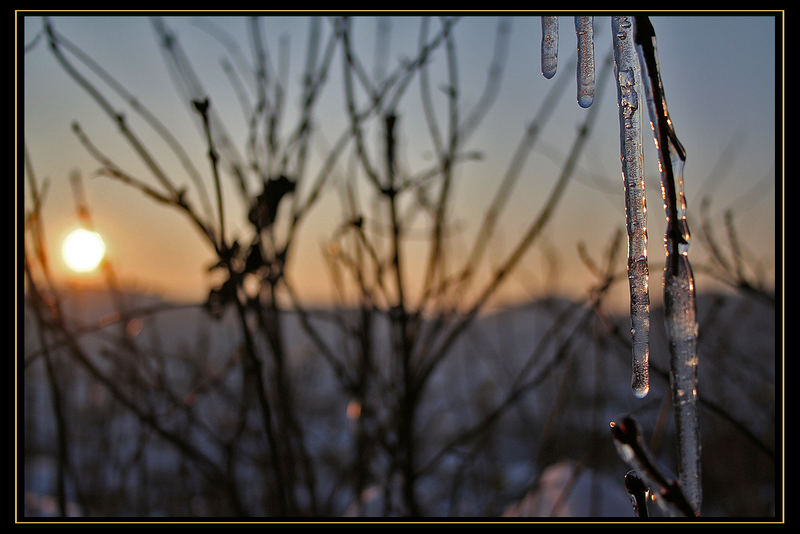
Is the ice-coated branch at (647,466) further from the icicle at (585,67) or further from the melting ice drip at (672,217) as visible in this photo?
the icicle at (585,67)

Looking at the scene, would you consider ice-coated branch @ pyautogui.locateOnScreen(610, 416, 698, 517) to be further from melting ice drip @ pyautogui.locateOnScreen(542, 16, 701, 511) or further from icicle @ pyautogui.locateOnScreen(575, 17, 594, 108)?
icicle @ pyautogui.locateOnScreen(575, 17, 594, 108)

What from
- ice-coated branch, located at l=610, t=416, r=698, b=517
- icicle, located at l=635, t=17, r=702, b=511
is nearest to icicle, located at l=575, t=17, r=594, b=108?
icicle, located at l=635, t=17, r=702, b=511

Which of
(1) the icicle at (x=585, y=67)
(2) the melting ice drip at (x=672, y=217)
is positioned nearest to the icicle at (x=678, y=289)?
(2) the melting ice drip at (x=672, y=217)

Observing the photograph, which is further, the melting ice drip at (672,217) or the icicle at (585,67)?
the icicle at (585,67)

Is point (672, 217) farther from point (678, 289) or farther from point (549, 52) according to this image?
point (549, 52)

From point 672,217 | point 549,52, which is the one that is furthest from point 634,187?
point 549,52
